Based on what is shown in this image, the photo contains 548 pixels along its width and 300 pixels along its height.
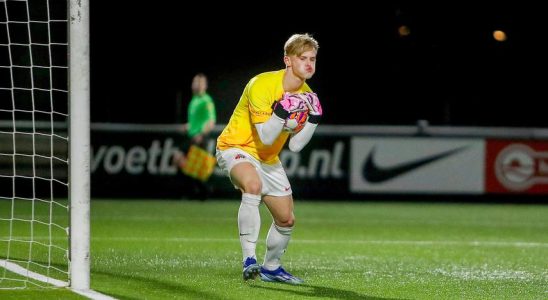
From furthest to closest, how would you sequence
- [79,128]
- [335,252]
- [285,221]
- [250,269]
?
[335,252] < [285,221] < [250,269] < [79,128]

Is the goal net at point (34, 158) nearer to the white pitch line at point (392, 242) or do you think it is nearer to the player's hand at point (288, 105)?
the white pitch line at point (392, 242)

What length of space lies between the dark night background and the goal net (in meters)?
1.80

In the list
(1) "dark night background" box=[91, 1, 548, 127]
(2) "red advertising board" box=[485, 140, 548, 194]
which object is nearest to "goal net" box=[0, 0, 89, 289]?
(1) "dark night background" box=[91, 1, 548, 127]

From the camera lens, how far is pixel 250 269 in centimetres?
733

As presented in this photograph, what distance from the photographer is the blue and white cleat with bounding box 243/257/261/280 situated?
7332 mm

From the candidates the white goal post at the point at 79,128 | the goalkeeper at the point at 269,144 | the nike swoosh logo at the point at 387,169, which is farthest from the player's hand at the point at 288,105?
the nike swoosh logo at the point at 387,169

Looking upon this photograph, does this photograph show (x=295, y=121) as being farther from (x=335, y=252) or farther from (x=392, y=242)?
(x=392, y=242)

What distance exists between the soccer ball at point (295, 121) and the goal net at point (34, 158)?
1465mm

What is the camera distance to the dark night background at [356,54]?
882 inches

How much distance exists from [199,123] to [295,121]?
29.8ft

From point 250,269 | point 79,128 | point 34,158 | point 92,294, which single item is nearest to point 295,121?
point 250,269

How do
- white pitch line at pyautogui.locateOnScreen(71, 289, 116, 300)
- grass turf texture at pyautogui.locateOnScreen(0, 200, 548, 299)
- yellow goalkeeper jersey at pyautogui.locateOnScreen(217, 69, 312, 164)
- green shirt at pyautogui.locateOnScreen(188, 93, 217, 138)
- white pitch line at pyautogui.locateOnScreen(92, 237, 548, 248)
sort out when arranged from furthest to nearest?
green shirt at pyautogui.locateOnScreen(188, 93, 217, 138) → white pitch line at pyautogui.locateOnScreen(92, 237, 548, 248) → yellow goalkeeper jersey at pyautogui.locateOnScreen(217, 69, 312, 164) → grass turf texture at pyautogui.locateOnScreen(0, 200, 548, 299) → white pitch line at pyautogui.locateOnScreen(71, 289, 116, 300)

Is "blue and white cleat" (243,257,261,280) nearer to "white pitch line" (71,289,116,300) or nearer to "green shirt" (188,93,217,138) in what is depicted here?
"white pitch line" (71,289,116,300)

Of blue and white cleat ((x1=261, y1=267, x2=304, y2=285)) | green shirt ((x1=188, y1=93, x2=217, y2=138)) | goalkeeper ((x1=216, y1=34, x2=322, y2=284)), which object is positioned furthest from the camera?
green shirt ((x1=188, y1=93, x2=217, y2=138))
